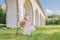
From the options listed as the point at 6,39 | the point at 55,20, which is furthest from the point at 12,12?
the point at 55,20

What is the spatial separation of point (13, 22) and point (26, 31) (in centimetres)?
527

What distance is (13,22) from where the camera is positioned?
11.6m

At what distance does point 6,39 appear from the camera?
531 cm

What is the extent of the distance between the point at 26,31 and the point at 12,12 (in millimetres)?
5463

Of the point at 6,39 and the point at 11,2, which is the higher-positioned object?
the point at 11,2

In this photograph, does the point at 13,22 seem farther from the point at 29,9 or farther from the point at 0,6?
the point at 0,6

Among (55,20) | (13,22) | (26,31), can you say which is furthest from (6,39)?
(55,20)

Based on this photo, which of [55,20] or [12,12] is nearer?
[12,12]

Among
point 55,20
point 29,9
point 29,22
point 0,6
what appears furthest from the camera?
point 0,6

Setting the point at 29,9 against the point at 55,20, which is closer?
the point at 29,9

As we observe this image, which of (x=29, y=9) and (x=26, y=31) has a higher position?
(x=29, y=9)

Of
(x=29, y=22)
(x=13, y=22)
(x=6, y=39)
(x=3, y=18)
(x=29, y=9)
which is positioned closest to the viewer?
(x=6, y=39)

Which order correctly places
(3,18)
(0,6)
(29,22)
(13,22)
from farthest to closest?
1. (0,6)
2. (3,18)
3. (13,22)
4. (29,22)

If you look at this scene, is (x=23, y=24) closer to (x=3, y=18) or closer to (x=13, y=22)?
(x=13, y=22)
